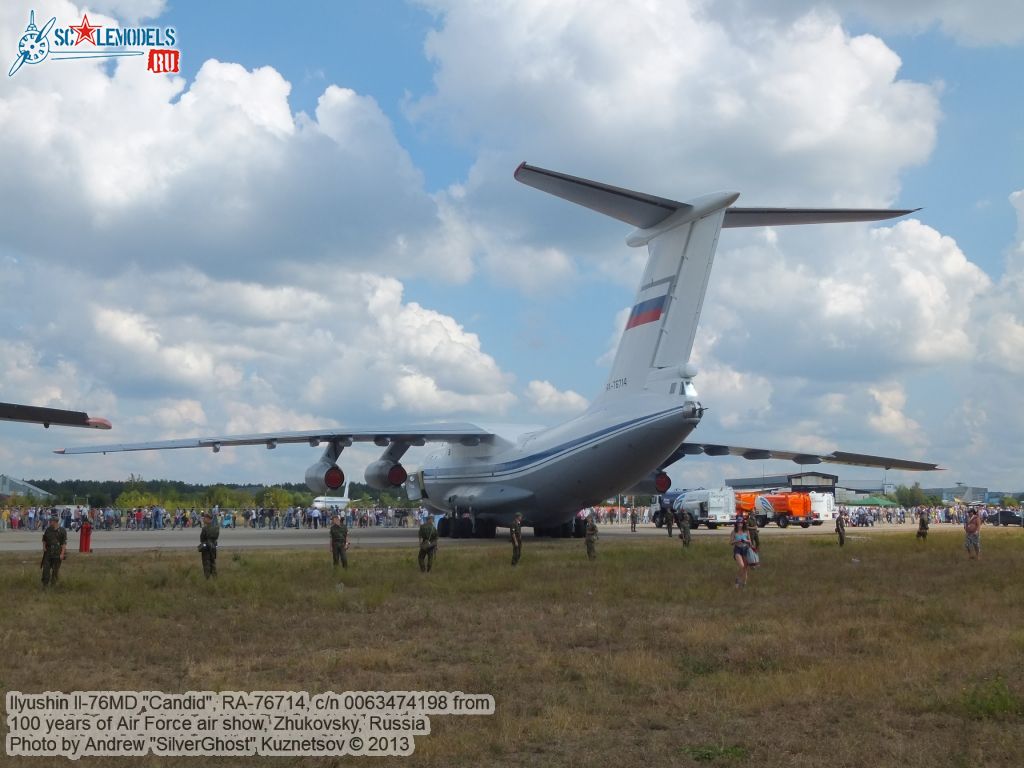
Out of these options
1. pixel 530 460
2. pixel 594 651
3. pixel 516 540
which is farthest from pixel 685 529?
pixel 594 651

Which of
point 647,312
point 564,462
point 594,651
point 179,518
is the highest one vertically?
point 647,312

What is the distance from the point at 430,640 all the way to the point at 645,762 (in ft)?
14.9

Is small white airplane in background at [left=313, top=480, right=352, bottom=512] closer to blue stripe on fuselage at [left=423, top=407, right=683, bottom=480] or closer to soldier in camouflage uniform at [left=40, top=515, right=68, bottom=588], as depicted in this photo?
blue stripe on fuselage at [left=423, top=407, right=683, bottom=480]

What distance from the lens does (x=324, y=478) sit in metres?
26.9

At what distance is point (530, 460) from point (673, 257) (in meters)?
6.67

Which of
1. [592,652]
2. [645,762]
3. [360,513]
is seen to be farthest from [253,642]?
[360,513]

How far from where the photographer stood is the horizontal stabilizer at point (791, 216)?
20.6m

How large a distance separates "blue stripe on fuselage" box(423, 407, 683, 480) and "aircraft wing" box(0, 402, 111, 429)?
10.7 m

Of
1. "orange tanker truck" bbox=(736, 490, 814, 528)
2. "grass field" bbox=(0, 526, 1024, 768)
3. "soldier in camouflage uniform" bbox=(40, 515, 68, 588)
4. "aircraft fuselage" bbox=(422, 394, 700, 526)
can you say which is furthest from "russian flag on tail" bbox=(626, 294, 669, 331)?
"orange tanker truck" bbox=(736, 490, 814, 528)

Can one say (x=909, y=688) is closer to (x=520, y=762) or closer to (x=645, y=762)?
(x=645, y=762)

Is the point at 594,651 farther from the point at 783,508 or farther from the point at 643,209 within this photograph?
the point at 783,508

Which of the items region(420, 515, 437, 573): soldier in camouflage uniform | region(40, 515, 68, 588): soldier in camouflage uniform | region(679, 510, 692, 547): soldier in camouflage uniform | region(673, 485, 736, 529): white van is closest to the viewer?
region(40, 515, 68, 588): soldier in camouflage uniform

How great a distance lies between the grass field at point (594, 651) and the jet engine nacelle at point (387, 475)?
35.8 feet

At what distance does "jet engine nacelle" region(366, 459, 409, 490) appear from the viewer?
2794 cm
